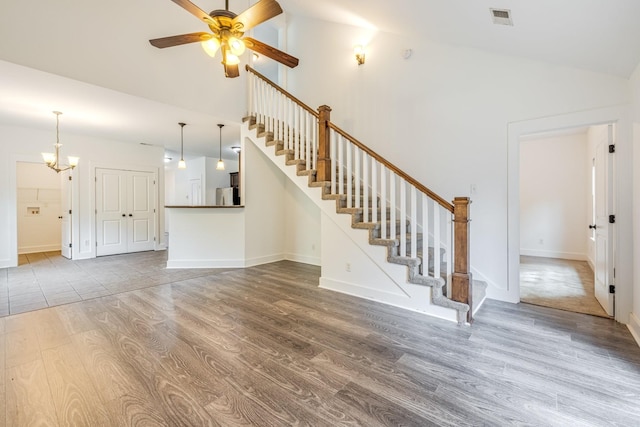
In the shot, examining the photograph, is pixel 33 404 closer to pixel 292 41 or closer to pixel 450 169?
pixel 450 169

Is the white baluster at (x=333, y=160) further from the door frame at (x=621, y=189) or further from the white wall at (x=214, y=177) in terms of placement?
the white wall at (x=214, y=177)

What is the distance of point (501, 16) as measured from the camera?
241cm

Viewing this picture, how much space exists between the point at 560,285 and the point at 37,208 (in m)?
11.0

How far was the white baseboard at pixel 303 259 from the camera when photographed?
5.21 m

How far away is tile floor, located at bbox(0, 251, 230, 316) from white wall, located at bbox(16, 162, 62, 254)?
118cm

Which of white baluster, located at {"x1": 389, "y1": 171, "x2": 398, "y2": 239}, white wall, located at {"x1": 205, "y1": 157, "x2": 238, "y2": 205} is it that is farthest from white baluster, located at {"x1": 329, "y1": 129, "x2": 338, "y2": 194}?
white wall, located at {"x1": 205, "y1": 157, "x2": 238, "y2": 205}

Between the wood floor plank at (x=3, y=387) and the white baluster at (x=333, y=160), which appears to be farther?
the white baluster at (x=333, y=160)

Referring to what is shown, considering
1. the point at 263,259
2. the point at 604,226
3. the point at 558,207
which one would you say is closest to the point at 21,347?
the point at 263,259

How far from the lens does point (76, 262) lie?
5.48 meters

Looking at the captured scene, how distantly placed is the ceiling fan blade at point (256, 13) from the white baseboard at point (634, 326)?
4087mm

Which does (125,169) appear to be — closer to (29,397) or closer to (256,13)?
(256,13)

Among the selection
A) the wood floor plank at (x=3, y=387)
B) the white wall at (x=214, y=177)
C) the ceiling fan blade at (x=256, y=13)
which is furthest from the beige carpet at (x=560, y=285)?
the white wall at (x=214, y=177)

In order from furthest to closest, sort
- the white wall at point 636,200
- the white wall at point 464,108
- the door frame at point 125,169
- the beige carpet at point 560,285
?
the door frame at point 125,169, the beige carpet at point 560,285, the white wall at point 464,108, the white wall at point 636,200

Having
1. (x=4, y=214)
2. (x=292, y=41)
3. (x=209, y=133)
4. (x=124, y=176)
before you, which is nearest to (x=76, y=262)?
(x=4, y=214)
